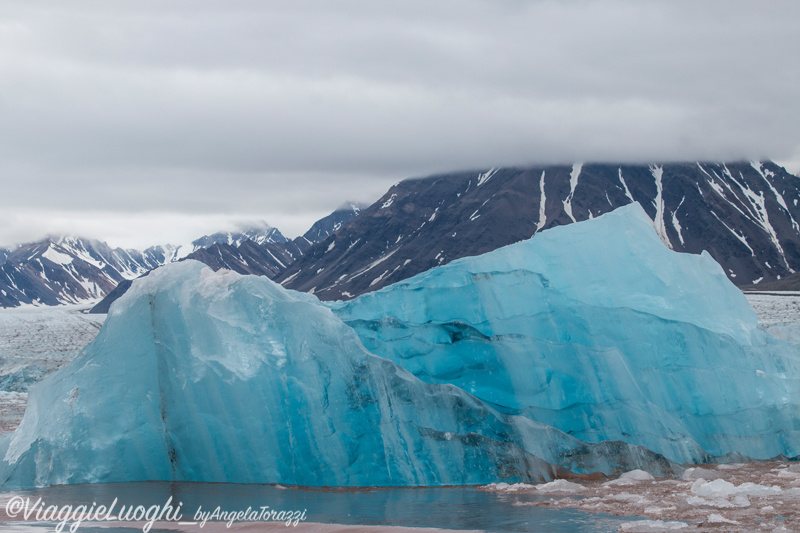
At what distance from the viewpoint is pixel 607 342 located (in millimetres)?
18000

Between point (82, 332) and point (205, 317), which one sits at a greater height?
point (205, 317)

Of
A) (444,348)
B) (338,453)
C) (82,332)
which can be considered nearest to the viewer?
(338,453)

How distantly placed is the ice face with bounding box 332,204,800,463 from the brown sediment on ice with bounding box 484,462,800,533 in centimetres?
176

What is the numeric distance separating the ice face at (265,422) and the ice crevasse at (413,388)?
3 cm

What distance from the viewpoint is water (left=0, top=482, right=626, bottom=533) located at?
10664 millimetres

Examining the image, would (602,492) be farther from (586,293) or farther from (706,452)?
(586,293)

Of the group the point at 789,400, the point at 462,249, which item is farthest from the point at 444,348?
the point at 462,249

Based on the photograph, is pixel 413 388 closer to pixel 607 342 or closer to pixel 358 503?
pixel 358 503

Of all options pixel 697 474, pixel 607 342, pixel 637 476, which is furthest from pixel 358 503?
pixel 607 342

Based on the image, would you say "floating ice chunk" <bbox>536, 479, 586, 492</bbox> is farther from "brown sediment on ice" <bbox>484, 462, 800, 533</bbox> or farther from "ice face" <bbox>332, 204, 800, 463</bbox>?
"ice face" <bbox>332, 204, 800, 463</bbox>

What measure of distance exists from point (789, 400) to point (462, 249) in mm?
151131

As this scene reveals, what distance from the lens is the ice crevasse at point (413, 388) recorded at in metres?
15.0

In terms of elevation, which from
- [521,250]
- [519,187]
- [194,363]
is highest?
[519,187]

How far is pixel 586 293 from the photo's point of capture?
19188mm
